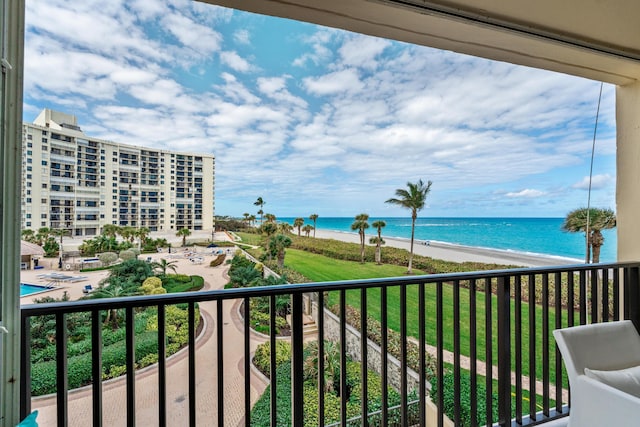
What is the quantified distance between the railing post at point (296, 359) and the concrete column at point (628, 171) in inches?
107

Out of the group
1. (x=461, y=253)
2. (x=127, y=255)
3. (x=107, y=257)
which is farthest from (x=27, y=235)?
(x=461, y=253)

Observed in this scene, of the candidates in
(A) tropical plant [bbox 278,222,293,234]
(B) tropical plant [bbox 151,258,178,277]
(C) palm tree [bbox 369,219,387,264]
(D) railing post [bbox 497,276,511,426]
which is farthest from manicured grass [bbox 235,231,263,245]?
(D) railing post [bbox 497,276,511,426]

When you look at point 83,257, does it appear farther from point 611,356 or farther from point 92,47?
point 611,356

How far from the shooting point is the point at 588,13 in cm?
169

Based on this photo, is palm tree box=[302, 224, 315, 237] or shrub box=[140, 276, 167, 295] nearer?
shrub box=[140, 276, 167, 295]

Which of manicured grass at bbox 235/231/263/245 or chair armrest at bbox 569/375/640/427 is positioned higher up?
manicured grass at bbox 235/231/263/245

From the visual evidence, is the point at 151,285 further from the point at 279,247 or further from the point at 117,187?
the point at 279,247

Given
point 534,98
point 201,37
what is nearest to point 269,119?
point 201,37

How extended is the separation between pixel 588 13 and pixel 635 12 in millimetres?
276

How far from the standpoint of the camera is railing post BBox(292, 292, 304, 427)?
137 cm

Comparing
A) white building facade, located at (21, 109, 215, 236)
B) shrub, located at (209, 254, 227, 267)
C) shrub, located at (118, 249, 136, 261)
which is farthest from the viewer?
shrub, located at (209, 254, 227, 267)

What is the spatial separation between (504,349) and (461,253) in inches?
232

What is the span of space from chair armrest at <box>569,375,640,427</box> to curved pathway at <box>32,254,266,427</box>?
1581 millimetres

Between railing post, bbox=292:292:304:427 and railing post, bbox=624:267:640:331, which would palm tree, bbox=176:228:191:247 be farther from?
railing post, bbox=624:267:640:331
